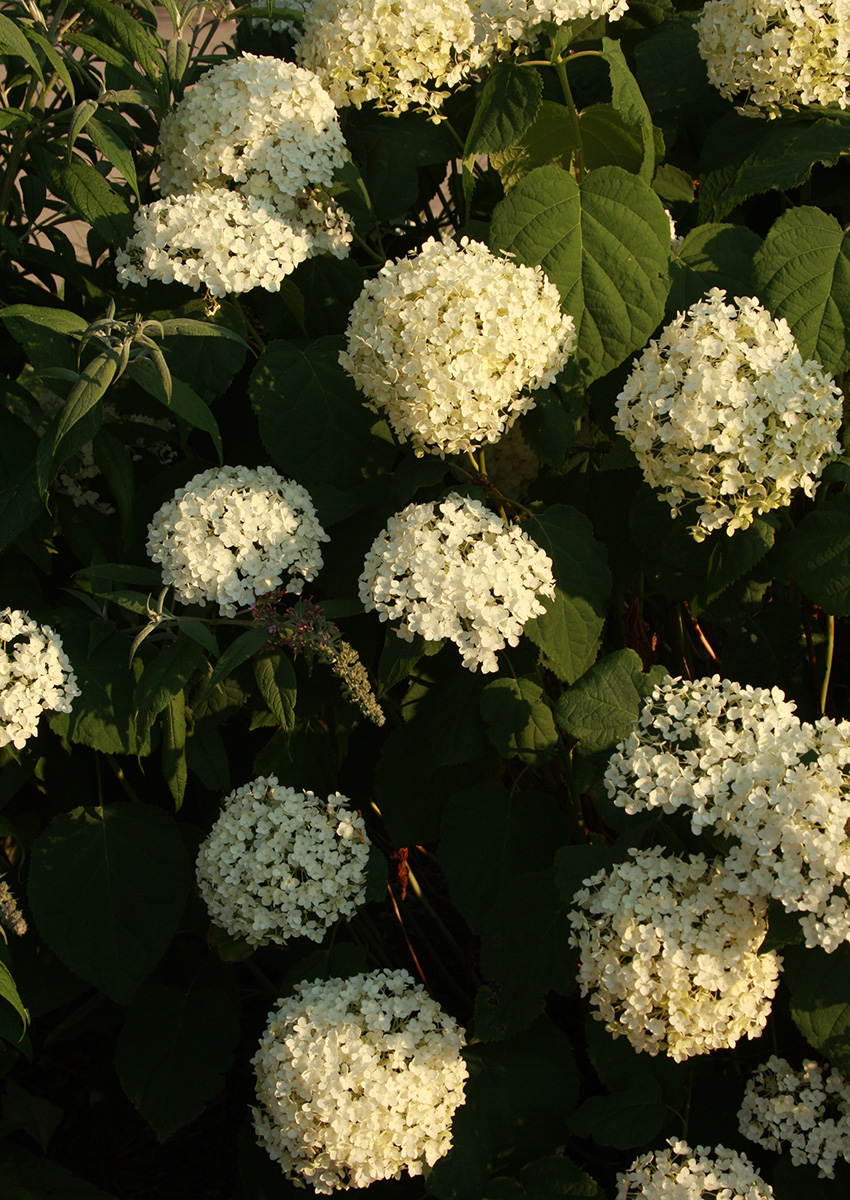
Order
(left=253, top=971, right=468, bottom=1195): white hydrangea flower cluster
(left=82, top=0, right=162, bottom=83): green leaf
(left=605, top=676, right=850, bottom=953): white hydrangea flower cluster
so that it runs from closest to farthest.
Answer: (left=605, top=676, right=850, bottom=953): white hydrangea flower cluster
(left=253, top=971, right=468, bottom=1195): white hydrangea flower cluster
(left=82, top=0, right=162, bottom=83): green leaf

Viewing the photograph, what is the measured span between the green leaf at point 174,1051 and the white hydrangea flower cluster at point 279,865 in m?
0.46

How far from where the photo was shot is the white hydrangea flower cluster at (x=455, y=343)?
1.99 m

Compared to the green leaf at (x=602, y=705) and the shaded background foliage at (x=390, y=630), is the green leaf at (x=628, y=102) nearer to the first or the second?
the shaded background foliage at (x=390, y=630)

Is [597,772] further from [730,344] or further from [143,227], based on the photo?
[143,227]

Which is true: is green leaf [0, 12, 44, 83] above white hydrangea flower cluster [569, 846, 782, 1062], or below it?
above

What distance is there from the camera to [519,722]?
2.15m

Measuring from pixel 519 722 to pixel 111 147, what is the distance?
5.02 feet

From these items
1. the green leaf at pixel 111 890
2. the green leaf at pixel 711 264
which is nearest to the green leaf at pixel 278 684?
the green leaf at pixel 111 890

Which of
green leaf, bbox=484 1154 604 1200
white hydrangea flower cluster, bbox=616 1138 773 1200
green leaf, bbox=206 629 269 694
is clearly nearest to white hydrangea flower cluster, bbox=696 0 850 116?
green leaf, bbox=206 629 269 694

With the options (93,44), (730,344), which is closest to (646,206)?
(730,344)

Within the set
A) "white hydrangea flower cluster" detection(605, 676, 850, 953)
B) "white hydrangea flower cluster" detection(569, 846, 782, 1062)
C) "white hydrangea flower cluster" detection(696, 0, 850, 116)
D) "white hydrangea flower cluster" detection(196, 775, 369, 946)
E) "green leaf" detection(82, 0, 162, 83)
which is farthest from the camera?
"green leaf" detection(82, 0, 162, 83)

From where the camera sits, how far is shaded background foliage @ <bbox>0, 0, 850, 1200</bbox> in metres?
2.09

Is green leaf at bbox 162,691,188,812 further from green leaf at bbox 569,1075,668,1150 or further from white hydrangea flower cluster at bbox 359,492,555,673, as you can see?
green leaf at bbox 569,1075,668,1150

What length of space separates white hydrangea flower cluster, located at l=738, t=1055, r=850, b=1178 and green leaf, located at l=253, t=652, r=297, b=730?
3.84 ft
